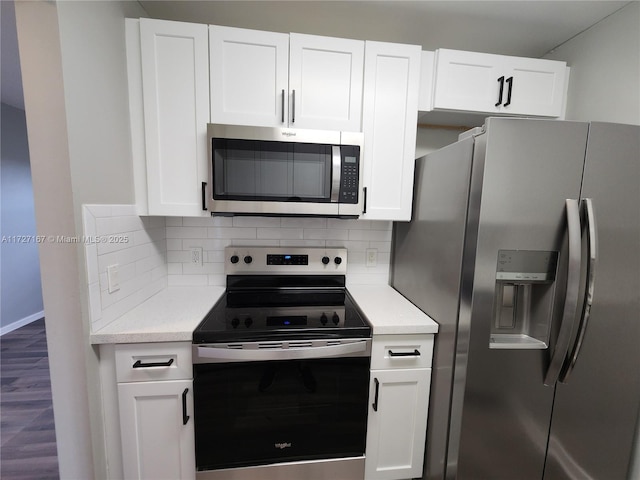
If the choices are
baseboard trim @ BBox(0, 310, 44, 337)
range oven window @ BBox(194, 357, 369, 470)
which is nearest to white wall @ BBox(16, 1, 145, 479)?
range oven window @ BBox(194, 357, 369, 470)

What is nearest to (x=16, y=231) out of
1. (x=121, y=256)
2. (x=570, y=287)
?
(x=121, y=256)

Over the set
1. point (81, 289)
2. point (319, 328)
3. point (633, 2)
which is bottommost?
point (319, 328)

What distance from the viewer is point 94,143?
1062mm

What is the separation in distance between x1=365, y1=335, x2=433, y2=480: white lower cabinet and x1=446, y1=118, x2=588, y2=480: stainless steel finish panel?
18 centimetres

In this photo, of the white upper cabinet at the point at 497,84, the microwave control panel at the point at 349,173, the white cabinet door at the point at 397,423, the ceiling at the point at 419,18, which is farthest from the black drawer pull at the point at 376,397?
the ceiling at the point at 419,18

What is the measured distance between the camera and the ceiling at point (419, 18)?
51.3 inches

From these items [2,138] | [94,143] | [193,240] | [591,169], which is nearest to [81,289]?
[94,143]

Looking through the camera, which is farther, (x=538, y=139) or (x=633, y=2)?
(x=633, y=2)

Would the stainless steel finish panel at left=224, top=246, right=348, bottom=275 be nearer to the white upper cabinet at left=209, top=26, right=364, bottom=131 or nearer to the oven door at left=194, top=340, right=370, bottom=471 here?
the oven door at left=194, top=340, right=370, bottom=471

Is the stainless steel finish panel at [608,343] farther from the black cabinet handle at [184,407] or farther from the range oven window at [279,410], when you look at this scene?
the black cabinet handle at [184,407]

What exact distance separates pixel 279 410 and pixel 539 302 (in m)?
1.21

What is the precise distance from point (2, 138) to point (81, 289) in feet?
11.1

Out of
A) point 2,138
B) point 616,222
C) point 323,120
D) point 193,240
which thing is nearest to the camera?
point 616,222

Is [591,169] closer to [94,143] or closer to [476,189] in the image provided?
[476,189]
